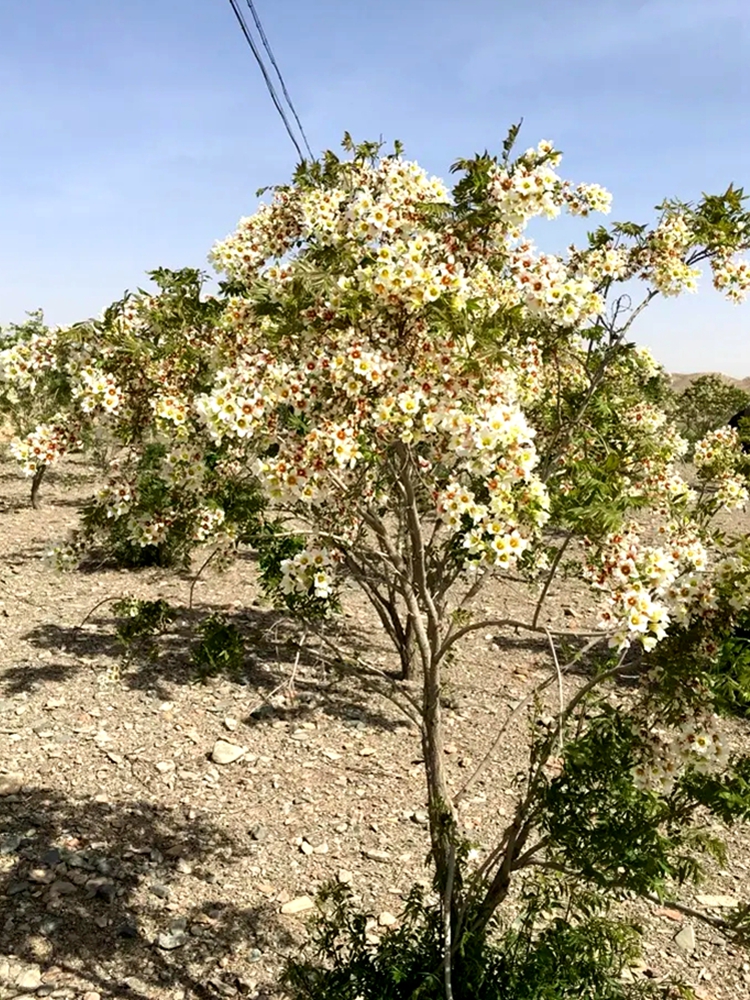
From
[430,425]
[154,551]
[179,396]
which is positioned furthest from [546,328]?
[154,551]

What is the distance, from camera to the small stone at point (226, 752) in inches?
220

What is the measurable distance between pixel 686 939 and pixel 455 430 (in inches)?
124

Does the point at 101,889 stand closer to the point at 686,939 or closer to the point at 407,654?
the point at 686,939

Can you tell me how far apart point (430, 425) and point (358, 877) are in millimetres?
3001

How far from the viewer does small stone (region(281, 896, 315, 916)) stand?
166 inches

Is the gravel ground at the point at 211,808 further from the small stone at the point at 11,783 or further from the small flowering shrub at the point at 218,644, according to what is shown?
the small flowering shrub at the point at 218,644

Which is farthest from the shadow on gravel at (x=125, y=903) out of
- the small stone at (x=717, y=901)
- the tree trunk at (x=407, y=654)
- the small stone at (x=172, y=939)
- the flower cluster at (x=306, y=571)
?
the tree trunk at (x=407, y=654)

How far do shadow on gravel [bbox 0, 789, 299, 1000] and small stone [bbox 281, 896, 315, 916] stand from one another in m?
0.07

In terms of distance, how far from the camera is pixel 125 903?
4.18 meters

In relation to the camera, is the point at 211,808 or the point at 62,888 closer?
the point at 62,888

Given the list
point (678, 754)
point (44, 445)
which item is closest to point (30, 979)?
point (44, 445)

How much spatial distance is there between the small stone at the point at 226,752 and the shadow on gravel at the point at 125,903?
598 mm

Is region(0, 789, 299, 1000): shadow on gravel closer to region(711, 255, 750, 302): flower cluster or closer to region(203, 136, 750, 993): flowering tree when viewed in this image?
region(203, 136, 750, 993): flowering tree

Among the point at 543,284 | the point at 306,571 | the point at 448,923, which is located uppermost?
the point at 543,284
